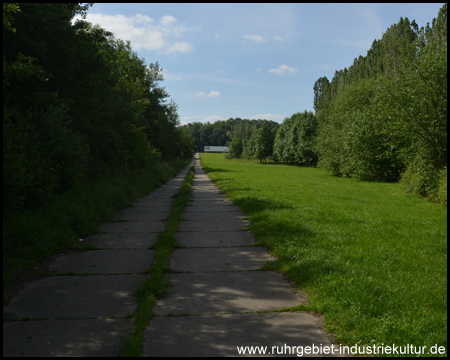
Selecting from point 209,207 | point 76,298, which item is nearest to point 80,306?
point 76,298

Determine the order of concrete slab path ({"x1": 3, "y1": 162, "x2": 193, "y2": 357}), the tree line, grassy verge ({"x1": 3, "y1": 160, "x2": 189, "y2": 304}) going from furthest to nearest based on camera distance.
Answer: the tree line < grassy verge ({"x1": 3, "y1": 160, "x2": 189, "y2": 304}) < concrete slab path ({"x1": 3, "y1": 162, "x2": 193, "y2": 357})

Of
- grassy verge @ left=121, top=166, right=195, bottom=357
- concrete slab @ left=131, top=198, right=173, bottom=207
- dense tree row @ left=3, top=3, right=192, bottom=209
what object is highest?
dense tree row @ left=3, top=3, right=192, bottom=209

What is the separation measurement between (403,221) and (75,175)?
9.59m

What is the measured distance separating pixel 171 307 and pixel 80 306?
115 centimetres

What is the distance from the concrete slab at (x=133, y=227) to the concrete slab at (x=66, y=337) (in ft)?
16.7

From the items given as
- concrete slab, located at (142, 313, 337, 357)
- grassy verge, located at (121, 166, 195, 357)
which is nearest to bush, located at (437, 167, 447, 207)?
grassy verge, located at (121, 166, 195, 357)

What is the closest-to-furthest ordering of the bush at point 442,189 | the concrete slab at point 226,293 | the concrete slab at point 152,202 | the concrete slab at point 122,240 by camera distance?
the concrete slab at point 226,293, the concrete slab at point 122,240, the bush at point 442,189, the concrete slab at point 152,202

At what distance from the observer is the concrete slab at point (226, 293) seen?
4.29 meters

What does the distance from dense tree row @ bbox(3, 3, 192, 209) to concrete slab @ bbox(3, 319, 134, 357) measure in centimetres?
374

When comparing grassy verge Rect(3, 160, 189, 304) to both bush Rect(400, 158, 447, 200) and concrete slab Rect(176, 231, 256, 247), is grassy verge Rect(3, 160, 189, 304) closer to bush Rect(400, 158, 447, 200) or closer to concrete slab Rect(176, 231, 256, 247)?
concrete slab Rect(176, 231, 256, 247)

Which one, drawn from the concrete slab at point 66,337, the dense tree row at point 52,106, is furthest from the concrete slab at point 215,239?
the concrete slab at point 66,337

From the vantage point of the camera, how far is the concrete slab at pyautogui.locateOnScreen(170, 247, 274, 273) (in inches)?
234

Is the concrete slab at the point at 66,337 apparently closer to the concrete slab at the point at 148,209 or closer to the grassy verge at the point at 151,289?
the grassy verge at the point at 151,289

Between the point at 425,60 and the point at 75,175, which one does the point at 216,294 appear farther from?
the point at 425,60
